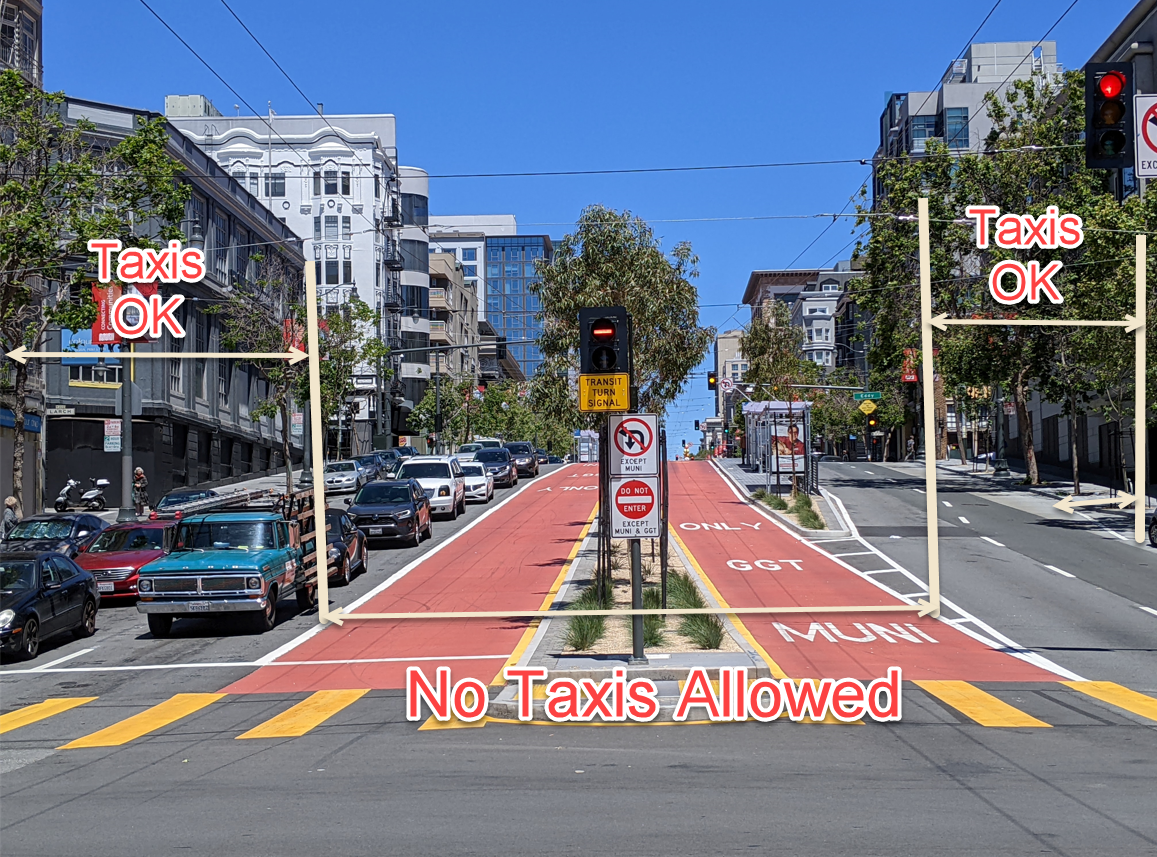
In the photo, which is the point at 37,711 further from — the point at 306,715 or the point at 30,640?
the point at 30,640

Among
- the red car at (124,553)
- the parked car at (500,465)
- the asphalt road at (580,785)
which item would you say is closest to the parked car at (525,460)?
the parked car at (500,465)

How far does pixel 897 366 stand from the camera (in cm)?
5488

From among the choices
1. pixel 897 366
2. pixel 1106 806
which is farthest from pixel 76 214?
pixel 897 366

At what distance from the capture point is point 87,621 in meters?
21.6

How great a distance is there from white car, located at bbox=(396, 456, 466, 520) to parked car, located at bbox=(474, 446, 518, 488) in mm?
9427

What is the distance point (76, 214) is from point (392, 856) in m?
20.5

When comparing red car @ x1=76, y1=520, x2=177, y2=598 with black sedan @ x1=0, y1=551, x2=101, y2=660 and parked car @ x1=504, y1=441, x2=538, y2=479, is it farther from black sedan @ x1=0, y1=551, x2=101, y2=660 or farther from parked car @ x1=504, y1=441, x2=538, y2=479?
parked car @ x1=504, y1=441, x2=538, y2=479

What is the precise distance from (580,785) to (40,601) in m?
13.4

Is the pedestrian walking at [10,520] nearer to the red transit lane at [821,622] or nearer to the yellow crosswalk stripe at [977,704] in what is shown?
the red transit lane at [821,622]

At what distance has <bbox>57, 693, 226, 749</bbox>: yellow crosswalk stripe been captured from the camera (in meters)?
12.2

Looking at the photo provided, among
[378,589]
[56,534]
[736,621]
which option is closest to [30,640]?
[378,589]

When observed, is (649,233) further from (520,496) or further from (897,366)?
(897,366)

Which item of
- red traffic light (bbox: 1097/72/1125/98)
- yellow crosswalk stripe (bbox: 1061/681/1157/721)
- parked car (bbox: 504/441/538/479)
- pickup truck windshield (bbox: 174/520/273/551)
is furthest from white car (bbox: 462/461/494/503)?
red traffic light (bbox: 1097/72/1125/98)

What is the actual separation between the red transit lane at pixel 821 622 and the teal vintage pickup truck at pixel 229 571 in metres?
7.95
